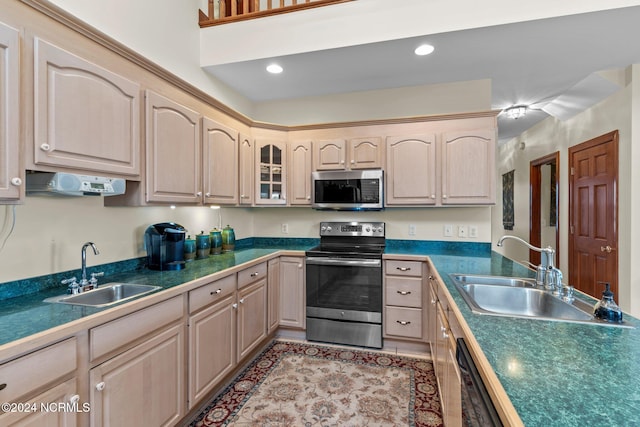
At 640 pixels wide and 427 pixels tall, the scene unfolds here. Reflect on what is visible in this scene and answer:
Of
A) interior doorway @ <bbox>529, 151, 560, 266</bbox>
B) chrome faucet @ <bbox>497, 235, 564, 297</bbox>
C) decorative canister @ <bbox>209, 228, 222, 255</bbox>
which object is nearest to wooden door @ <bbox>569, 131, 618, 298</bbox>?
interior doorway @ <bbox>529, 151, 560, 266</bbox>

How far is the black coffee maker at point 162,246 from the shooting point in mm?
2102

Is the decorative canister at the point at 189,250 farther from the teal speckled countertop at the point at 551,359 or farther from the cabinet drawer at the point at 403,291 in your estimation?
the cabinet drawer at the point at 403,291

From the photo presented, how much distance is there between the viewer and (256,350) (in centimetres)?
270

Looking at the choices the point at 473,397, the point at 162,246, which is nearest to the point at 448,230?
the point at 473,397

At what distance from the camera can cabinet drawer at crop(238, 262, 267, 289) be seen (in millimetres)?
2348

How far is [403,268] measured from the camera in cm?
271

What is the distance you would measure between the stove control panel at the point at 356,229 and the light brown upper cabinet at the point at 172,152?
146 centimetres

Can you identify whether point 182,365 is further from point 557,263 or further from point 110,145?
point 557,263

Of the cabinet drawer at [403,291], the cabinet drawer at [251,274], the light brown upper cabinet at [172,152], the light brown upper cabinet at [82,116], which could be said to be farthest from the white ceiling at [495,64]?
the cabinet drawer at [403,291]

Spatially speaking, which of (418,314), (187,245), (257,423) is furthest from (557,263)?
(187,245)

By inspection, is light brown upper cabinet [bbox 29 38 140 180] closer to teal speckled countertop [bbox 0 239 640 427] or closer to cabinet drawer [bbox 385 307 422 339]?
teal speckled countertop [bbox 0 239 640 427]

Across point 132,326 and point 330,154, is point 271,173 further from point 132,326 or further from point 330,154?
point 132,326

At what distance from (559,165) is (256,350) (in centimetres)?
440

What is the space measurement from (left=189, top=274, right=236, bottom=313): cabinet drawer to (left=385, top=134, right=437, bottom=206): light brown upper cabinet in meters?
1.65
